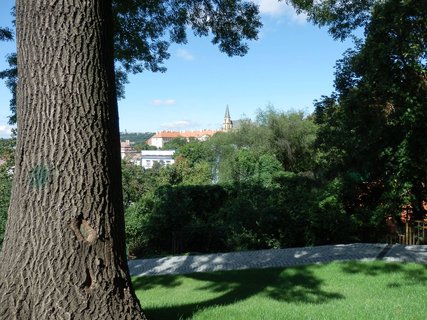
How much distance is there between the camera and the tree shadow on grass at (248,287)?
591cm

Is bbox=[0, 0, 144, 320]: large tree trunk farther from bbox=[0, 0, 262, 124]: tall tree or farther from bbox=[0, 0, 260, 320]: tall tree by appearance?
bbox=[0, 0, 262, 124]: tall tree

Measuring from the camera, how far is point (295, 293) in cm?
707

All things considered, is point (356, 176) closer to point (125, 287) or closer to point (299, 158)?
point (125, 287)

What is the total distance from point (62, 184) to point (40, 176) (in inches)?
8.0

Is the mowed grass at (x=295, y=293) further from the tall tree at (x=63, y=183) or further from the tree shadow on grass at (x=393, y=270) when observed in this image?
the tall tree at (x=63, y=183)

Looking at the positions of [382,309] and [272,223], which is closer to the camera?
[382,309]

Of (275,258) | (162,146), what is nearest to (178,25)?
(275,258)

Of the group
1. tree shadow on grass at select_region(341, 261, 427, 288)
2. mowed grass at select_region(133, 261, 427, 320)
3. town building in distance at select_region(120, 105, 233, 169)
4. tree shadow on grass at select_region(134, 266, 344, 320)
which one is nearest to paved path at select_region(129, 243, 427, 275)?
tree shadow on grass at select_region(341, 261, 427, 288)

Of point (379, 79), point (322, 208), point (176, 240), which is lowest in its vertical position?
point (176, 240)

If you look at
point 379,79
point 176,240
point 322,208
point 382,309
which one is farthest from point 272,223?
point 382,309

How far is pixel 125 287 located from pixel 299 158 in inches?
1507

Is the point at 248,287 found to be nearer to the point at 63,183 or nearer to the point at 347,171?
the point at 63,183

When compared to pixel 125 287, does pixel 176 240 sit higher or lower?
lower

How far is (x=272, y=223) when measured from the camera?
592 inches
